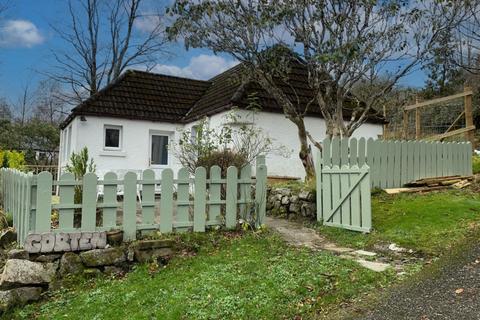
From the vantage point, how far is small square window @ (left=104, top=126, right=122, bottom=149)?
15148mm

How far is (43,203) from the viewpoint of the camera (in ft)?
17.9

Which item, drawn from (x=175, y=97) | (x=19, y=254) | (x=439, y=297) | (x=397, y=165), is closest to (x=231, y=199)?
(x=19, y=254)

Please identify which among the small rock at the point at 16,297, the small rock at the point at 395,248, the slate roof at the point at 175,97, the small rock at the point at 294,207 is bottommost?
the small rock at the point at 16,297

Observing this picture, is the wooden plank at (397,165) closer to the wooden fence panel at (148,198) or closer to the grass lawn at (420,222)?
the grass lawn at (420,222)

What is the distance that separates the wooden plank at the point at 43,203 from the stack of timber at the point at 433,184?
7055mm

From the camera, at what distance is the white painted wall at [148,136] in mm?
13555

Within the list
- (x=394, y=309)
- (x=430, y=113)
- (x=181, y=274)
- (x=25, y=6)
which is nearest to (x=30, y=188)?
(x=181, y=274)

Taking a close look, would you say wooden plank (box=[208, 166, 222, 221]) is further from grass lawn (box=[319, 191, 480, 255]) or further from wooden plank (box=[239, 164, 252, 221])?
grass lawn (box=[319, 191, 480, 255])

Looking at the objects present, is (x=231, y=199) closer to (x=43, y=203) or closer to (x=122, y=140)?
(x=43, y=203)

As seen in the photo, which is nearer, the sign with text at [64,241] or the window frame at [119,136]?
the sign with text at [64,241]

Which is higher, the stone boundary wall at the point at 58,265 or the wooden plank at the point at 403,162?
the wooden plank at the point at 403,162

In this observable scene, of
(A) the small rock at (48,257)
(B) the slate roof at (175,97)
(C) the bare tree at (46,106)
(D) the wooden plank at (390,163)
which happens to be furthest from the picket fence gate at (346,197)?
(C) the bare tree at (46,106)

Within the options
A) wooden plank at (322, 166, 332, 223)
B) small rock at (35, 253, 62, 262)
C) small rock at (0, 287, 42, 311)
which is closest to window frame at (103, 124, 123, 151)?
wooden plank at (322, 166, 332, 223)

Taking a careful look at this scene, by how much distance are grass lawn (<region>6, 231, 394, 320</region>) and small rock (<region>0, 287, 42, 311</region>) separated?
130mm
